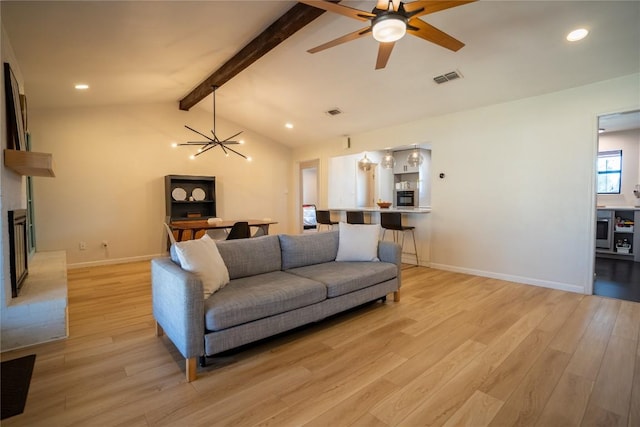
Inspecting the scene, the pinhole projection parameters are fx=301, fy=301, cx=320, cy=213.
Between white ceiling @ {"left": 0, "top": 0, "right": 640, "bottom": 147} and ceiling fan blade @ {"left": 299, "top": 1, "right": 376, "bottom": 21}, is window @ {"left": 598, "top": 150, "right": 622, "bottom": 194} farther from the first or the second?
ceiling fan blade @ {"left": 299, "top": 1, "right": 376, "bottom": 21}

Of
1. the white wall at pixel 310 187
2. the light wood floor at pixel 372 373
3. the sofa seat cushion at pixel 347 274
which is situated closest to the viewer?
the light wood floor at pixel 372 373

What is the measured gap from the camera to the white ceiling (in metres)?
2.55

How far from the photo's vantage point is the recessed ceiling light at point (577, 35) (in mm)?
2703

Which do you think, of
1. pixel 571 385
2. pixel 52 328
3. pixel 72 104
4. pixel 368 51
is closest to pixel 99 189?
pixel 72 104

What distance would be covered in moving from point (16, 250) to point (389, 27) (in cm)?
352

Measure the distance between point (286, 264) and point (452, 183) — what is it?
303 cm

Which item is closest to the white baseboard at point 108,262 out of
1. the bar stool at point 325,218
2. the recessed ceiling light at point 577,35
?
the bar stool at point 325,218

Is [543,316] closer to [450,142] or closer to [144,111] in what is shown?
[450,142]

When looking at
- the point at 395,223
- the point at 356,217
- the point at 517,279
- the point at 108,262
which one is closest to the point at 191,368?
the point at 395,223

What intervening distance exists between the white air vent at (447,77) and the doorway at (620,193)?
334 cm

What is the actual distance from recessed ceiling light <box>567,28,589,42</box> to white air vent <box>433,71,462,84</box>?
104 cm

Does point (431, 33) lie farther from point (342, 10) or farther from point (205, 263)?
point (205, 263)

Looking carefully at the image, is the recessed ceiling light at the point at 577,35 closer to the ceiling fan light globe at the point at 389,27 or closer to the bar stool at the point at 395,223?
the ceiling fan light globe at the point at 389,27

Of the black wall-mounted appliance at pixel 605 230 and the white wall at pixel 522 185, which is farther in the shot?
the black wall-mounted appliance at pixel 605 230
